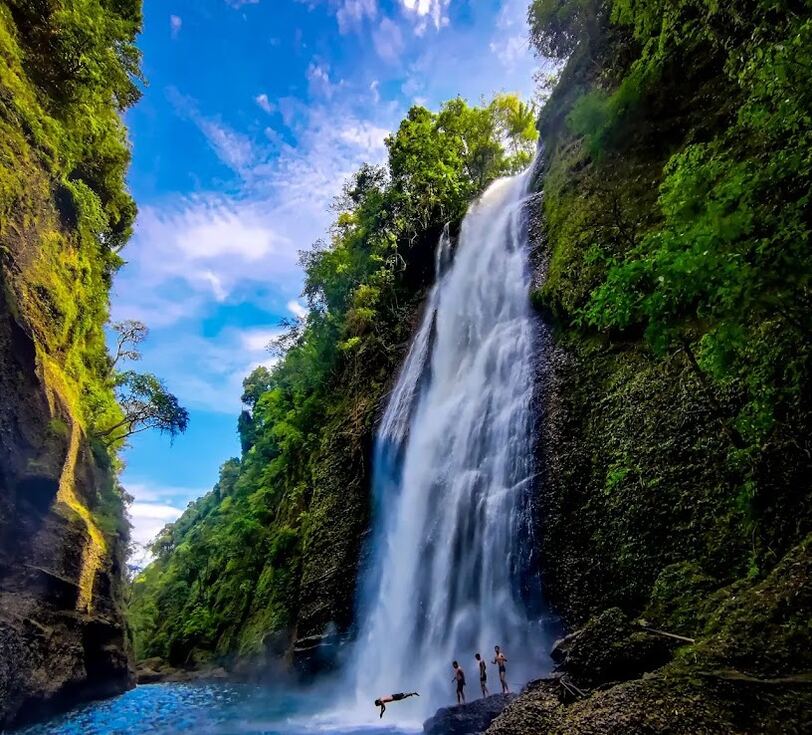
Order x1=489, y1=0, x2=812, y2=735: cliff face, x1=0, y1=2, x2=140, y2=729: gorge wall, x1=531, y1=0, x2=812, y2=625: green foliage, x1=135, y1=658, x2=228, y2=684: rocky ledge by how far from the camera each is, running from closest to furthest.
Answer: x1=489, y1=0, x2=812, y2=735: cliff face, x1=531, y1=0, x2=812, y2=625: green foliage, x1=0, y1=2, x2=140, y2=729: gorge wall, x1=135, y1=658, x2=228, y2=684: rocky ledge

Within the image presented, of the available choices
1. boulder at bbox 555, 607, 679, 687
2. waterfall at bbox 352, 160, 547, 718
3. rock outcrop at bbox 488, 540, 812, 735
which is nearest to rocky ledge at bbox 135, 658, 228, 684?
waterfall at bbox 352, 160, 547, 718

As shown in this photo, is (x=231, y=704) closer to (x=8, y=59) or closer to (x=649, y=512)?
(x=649, y=512)

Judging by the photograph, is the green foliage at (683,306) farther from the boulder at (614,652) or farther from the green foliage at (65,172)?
the green foliage at (65,172)

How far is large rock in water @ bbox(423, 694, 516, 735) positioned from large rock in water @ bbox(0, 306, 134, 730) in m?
8.63

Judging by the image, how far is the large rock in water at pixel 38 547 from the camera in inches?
408

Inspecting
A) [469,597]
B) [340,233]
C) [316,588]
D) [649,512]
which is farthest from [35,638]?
[340,233]

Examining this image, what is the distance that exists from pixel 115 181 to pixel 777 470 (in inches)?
839

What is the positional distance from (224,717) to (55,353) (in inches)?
419

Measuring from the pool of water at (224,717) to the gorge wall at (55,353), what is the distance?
0.89 metres

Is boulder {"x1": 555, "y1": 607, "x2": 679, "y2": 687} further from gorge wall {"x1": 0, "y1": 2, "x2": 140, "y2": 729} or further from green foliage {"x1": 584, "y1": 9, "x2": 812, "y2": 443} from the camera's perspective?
gorge wall {"x1": 0, "y1": 2, "x2": 140, "y2": 729}

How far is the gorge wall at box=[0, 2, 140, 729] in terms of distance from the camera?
1076 centimetres

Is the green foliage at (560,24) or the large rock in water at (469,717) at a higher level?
the green foliage at (560,24)

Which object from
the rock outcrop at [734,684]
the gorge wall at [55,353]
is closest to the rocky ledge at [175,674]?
the gorge wall at [55,353]

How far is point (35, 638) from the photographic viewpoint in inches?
431
